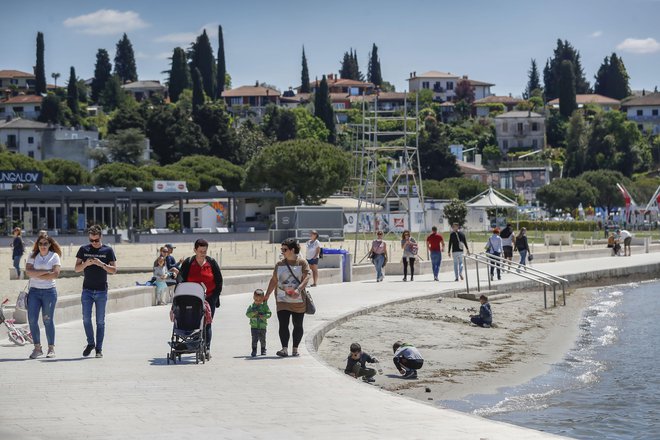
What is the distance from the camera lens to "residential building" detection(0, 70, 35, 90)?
195875 mm

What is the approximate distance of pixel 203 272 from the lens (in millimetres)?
13367

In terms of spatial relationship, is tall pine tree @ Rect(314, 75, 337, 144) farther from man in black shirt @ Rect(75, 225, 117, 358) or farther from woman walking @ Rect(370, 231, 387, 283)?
man in black shirt @ Rect(75, 225, 117, 358)

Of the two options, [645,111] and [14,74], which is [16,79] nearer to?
[14,74]

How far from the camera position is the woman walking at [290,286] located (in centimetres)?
1370

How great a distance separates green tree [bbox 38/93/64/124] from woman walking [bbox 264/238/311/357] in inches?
5513

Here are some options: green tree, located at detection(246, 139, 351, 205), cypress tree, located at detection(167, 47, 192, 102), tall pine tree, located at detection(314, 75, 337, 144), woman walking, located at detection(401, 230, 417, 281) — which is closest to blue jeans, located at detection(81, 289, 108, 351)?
woman walking, located at detection(401, 230, 417, 281)

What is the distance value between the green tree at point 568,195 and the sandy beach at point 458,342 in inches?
3358

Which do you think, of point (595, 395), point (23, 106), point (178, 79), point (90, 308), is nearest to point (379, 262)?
point (595, 395)

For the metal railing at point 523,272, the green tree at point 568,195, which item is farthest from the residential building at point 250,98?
the metal railing at point 523,272

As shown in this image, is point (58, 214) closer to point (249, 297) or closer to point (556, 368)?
point (249, 297)

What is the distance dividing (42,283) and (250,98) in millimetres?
183935

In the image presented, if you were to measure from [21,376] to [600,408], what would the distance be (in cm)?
662

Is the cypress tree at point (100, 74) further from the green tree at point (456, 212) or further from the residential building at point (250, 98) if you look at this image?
the green tree at point (456, 212)

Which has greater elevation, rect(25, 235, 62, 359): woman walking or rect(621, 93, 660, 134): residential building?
rect(621, 93, 660, 134): residential building
